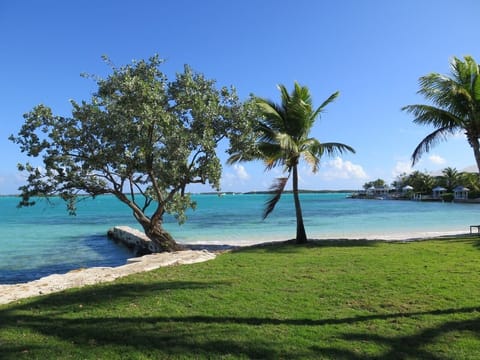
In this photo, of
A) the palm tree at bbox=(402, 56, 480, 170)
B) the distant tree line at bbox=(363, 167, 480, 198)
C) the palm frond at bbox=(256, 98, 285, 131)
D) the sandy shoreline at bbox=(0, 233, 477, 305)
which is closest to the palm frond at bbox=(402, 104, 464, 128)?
the palm tree at bbox=(402, 56, 480, 170)

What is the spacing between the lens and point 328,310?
498cm

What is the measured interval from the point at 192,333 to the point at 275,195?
8.87 metres

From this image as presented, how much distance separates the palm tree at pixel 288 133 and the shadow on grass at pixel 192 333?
803cm

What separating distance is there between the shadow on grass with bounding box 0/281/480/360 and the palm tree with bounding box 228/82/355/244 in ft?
26.3

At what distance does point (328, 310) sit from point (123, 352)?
8.74 ft

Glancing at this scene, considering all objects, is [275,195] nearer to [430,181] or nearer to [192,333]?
[192,333]

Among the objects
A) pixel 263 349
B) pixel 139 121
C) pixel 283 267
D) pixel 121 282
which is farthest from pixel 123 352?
pixel 139 121

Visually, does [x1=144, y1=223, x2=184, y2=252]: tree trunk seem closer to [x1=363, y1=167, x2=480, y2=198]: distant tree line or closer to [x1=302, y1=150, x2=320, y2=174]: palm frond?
[x1=302, y1=150, x2=320, y2=174]: palm frond

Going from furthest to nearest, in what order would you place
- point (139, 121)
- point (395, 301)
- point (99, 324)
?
point (139, 121)
point (395, 301)
point (99, 324)

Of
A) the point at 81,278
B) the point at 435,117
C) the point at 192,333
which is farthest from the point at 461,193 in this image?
the point at 192,333

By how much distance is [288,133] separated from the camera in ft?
42.8

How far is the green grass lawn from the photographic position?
3777 millimetres

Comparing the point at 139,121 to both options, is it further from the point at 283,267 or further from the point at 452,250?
the point at 452,250

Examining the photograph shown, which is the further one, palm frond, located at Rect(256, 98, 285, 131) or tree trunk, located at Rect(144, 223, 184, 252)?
palm frond, located at Rect(256, 98, 285, 131)
